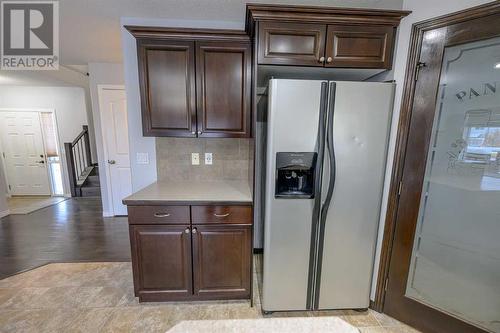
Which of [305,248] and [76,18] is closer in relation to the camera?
[305,248]

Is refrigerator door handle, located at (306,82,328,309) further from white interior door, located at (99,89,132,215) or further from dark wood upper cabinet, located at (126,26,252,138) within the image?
white interior door, located at (99,89,132,215)

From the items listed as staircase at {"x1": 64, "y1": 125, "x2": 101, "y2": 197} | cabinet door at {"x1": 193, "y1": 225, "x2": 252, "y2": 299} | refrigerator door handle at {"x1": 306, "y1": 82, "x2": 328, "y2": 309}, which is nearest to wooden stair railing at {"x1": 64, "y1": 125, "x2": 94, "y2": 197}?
staircase at {"x1": 64, "y1": 125, "x2": 101, "y2": 197}

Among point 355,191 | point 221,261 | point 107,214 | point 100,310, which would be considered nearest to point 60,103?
point 107,214

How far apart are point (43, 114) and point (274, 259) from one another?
650 centimetres

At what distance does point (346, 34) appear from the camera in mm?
1524

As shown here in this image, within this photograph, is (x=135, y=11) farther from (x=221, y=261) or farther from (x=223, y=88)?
(x=221, y=261)

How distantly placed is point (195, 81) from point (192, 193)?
0.97m

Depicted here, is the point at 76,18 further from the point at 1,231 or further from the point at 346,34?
the point at 1,231

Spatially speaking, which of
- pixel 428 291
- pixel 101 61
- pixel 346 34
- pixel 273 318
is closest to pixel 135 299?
pixel 273 318

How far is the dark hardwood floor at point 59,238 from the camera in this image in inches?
100

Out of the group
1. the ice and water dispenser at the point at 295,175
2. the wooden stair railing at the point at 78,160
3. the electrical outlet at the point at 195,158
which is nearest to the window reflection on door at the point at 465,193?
the ice and water dispenser at the point at 295,175

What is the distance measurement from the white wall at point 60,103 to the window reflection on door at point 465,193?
6677 mm

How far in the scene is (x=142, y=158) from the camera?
6.95 feet

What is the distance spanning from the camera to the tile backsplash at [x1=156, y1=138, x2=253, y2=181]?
2170mm
